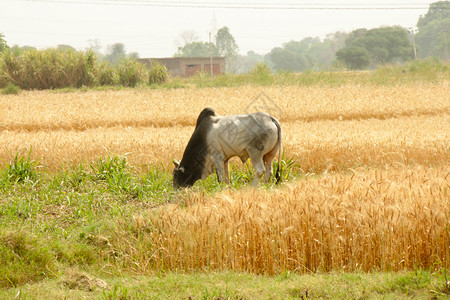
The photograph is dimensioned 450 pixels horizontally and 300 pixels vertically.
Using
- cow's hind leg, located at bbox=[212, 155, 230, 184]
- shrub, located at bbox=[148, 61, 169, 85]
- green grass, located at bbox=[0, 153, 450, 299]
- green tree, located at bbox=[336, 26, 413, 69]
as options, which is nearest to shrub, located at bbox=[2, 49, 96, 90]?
shrub, located at bbox=[148, 61, 169, 85]

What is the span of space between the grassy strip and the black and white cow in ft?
10.0

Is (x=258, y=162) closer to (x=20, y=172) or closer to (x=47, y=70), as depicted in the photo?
(x=20, y=172)

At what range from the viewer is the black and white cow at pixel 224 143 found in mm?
7992

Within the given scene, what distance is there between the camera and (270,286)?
482cm

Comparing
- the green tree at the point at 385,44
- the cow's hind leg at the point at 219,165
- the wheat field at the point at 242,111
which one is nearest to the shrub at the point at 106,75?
the wheat field at the point at 242,111

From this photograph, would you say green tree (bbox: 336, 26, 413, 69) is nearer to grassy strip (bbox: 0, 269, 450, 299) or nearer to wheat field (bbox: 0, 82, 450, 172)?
wheat field (bbox: 0, 82, 450, 172)

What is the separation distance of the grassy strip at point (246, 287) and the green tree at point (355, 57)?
74.8 metres

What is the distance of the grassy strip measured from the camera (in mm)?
4645

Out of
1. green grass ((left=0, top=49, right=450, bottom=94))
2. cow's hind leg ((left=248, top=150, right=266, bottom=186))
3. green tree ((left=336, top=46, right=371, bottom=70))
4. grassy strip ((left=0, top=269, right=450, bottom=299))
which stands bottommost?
grassy strip ((left=0, top=269, right=450, bottom=299))

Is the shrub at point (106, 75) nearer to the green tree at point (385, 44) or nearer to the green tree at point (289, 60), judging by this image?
the green tree at point (385, 44)

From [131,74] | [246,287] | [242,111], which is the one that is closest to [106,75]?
[131,74]

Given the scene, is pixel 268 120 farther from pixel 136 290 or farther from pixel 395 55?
pixel 395 55

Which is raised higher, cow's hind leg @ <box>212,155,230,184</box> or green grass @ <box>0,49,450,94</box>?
green grass @ <box>0,49,450,94</box>

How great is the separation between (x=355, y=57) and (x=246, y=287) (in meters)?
76.3
